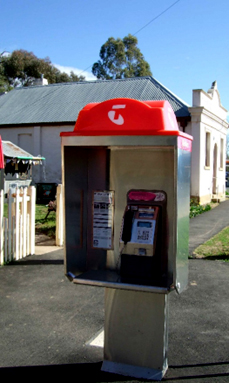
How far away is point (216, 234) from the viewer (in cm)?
1112

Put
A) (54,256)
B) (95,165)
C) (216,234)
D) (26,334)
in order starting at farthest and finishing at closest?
1. (216,234)
2. (54,256)
3. (26,334)
4. (95,165)

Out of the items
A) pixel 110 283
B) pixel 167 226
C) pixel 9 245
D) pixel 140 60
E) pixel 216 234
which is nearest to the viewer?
pixel 110 283

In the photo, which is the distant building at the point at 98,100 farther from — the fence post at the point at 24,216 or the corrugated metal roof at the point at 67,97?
the fence post at the point at 24,216

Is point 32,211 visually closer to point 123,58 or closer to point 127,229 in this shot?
point 127,229

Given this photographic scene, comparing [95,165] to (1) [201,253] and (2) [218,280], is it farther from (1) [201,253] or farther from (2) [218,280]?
(1) [201,253]

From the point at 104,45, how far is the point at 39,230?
39.5 meters

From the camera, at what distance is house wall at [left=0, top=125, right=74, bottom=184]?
2206 centimetres

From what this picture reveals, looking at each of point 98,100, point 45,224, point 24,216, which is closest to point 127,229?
point 24,216

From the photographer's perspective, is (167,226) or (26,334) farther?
(26,334)

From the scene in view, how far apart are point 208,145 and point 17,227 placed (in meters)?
15.1

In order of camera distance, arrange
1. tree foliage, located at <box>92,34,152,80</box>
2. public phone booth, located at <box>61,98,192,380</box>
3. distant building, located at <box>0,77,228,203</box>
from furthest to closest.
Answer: tree foliage, located at <box>92,34,152,80</box>, distant building, located at <box>0,77,228,203</box>, public phone booth, located at <box>61,98,192,380</box>

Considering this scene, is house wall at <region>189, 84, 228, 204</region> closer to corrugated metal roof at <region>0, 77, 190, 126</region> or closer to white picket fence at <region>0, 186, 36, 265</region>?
corrugated metal roof at <region>0, 77, 190, 126</region>

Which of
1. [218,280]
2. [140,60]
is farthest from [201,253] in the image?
[140,60]

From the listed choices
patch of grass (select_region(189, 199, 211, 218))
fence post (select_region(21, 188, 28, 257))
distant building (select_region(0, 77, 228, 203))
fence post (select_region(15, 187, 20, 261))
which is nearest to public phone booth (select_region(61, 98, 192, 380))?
fence post (select_region(15, 187, 20, 261))
